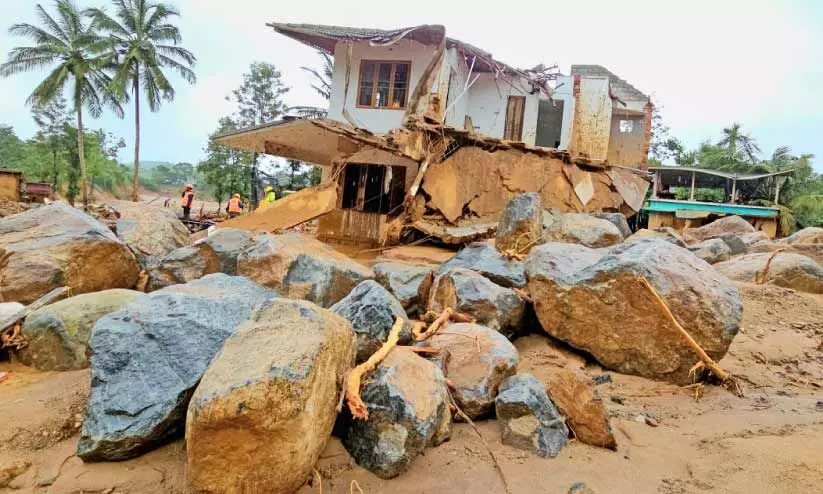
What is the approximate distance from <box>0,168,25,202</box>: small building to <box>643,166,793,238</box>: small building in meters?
24.4

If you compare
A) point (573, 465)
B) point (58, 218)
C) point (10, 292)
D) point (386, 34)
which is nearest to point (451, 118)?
point (386, 34)

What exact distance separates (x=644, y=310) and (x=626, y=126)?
567 inches

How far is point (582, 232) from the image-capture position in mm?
7879

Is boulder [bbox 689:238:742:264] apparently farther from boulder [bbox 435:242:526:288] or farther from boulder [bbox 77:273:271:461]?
boulder [bbox 77:273:271:461]

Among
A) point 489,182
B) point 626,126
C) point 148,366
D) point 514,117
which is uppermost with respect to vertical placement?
point 626,126

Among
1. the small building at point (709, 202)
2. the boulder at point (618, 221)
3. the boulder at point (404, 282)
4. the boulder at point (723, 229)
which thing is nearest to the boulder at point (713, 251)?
the boulder at point (618, 221)

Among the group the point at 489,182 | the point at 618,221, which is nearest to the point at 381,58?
the point at 489,182

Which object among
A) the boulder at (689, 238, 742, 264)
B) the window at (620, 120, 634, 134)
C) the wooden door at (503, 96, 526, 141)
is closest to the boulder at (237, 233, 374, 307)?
the boulder at (689, 238, 742, 264)

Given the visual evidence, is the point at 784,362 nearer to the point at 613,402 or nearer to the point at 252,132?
the point at 613,402

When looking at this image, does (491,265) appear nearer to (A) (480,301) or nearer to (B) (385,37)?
(A) (480,301)

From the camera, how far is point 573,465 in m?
3.01

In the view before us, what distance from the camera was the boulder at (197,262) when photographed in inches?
248

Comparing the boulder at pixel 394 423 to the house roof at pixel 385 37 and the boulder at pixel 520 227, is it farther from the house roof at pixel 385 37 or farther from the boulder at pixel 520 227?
the house roof at pixel 385 37

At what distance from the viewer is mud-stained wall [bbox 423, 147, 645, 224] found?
31.4 feet
